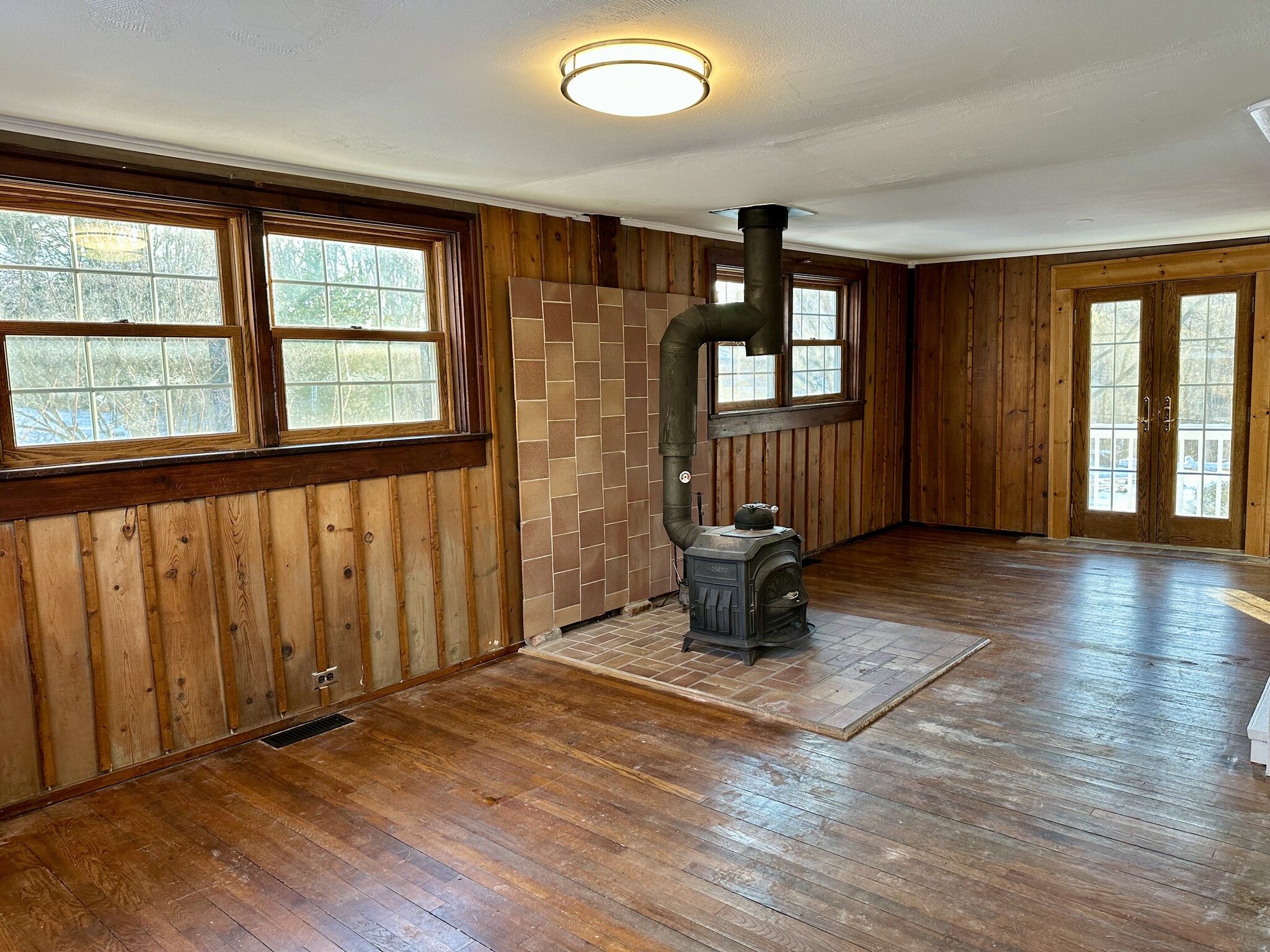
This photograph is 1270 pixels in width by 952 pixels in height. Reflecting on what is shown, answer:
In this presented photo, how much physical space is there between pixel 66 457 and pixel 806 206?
12.9 ft

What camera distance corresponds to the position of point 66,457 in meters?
3.24

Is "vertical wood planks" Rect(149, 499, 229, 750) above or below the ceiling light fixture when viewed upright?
below

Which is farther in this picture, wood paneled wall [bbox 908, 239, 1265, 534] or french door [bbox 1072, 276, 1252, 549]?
wood paneled wall [bbox 908, 239, 1265, 534]

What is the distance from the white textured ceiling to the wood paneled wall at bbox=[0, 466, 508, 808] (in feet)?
4.95

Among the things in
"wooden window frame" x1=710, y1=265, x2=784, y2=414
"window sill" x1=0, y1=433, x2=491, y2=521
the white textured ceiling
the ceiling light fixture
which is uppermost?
the white textured ceiling

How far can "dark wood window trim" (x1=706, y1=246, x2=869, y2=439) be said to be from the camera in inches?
239

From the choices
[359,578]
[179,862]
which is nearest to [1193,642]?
[359,578]

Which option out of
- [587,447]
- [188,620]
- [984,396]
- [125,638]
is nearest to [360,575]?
[188,620]

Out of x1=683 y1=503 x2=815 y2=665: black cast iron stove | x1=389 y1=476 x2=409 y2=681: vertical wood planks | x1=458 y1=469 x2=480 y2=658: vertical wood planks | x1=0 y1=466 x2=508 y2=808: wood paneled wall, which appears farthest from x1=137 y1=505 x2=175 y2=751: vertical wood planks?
x1=683 y1=503 x2=815 y2=665: black cast iron stove

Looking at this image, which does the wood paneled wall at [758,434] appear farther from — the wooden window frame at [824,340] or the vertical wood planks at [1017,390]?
the vertical wood planks at [1017,390]

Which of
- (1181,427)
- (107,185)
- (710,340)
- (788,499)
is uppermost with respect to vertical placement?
(107,185)

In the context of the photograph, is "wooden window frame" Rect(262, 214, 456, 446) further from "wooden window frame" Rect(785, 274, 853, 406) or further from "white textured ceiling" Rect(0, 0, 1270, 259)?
"wooden window frame" Rect(785, 274, 853, 406)

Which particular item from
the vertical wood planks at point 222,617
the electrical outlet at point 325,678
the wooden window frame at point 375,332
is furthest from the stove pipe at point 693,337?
the vertical wood planks at point 222,617

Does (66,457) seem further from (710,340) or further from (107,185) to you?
(710,340)
